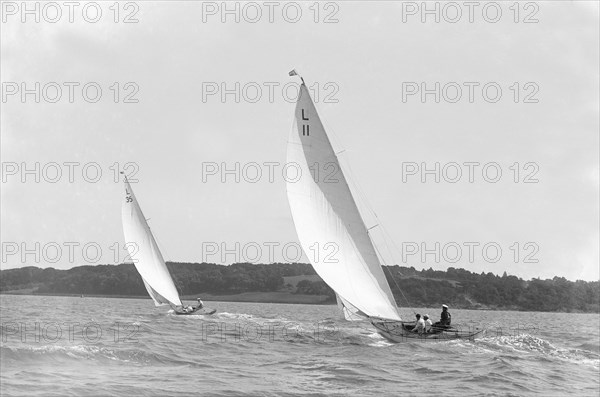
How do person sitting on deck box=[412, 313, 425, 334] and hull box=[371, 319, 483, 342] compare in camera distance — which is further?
hull box=[371, 319, 483, 342]

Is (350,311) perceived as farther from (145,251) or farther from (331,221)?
(145,251)

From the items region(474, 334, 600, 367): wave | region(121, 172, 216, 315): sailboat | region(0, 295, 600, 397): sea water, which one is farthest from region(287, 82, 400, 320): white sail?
region(121, 172, 216, 315): sailboat

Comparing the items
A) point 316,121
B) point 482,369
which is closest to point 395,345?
point 482,369

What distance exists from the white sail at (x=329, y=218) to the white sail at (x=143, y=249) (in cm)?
3133

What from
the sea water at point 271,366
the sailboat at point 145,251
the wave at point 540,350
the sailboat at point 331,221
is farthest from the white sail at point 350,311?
the sailboat at point 145,251

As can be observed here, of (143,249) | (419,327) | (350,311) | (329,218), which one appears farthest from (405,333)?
(143,249)

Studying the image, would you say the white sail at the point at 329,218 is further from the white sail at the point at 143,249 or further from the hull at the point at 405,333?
the white sail at the point at 143,249

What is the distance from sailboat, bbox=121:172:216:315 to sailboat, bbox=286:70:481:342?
102 ft

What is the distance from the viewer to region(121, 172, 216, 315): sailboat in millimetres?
64625

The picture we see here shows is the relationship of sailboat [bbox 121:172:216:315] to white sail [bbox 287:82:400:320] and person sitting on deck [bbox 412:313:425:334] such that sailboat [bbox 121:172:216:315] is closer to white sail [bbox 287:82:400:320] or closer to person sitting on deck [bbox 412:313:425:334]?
white sail [bbox 287:82:400:320]

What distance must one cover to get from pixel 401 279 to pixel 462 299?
715 inches

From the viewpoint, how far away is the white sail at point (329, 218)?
36.4 meters

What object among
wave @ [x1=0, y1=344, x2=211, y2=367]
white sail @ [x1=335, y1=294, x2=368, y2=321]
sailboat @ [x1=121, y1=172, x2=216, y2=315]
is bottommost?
wave @ [x1=0, y1=344, x2=211, y2=367]

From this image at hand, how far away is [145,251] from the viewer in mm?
64812
